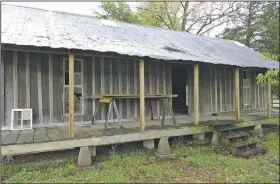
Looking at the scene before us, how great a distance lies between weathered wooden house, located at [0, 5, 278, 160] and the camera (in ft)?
18.2

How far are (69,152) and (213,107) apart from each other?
21.3ft

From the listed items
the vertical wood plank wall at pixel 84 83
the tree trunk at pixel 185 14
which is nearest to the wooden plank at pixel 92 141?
the vertical wood plank wall at pixel 84 83

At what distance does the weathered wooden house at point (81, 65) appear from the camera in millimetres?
5559

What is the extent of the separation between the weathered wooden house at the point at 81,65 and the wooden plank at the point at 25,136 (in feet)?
0.39

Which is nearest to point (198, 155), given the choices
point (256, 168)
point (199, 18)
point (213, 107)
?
point (256, 168)

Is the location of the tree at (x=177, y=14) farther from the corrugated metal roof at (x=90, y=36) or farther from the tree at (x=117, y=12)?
the corrugated metal roof at (x=90, y=36)

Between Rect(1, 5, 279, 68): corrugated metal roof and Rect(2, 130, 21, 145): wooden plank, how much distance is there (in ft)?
6.95

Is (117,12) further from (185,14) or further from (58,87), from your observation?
(58,87)

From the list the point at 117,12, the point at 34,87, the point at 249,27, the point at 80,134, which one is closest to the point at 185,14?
the point at 249,27

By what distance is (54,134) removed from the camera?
5.64 meters

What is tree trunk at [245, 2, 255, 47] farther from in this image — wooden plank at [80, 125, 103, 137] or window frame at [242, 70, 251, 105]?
wooden plank at [80, 125, 103, 137]

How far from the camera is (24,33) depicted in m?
5.46

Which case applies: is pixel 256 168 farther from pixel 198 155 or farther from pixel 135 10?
pixel 135 10

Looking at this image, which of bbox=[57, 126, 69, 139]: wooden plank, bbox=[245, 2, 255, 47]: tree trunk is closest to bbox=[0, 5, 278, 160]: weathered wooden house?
bbox=[57, 126, 69, 139]: wooden plank
